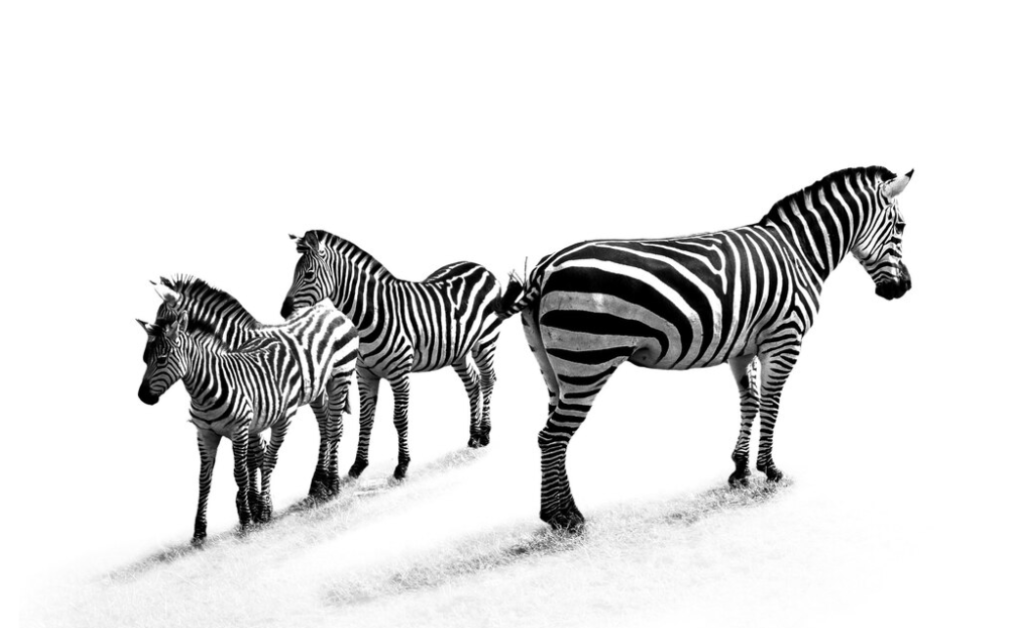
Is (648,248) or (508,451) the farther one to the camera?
(508,451)

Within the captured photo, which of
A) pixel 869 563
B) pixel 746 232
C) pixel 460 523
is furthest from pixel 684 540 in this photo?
pixel 746 232

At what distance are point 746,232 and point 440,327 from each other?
3.15 m

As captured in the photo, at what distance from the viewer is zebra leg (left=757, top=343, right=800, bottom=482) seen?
9.70 meters

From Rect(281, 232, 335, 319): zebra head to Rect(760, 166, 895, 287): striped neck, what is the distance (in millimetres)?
3868

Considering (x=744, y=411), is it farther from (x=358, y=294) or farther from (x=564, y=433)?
(x=358, y=294)

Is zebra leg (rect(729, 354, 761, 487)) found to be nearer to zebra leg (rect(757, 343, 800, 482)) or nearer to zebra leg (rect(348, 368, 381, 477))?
zebra leg (rect(757, 343, 800, 482))

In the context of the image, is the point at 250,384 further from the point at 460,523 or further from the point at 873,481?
the point at 873,481

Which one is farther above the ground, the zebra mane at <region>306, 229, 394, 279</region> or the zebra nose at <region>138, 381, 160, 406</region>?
the zebra mane at <region>306, 229, 394, 279</region>

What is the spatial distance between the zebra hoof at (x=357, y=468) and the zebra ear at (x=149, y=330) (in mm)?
2792

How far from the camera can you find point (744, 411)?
33.3 feet

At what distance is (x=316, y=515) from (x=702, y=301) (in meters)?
3.90

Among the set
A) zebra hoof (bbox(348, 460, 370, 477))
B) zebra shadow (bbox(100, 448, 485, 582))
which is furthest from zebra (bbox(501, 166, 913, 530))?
zebra hoof (bbox(348, 460, 370, 477))

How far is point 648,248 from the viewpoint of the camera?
9266mm

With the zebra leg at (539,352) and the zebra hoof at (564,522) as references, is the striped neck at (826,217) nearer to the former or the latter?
the zebra leg at (539,352)
